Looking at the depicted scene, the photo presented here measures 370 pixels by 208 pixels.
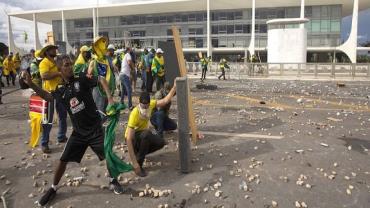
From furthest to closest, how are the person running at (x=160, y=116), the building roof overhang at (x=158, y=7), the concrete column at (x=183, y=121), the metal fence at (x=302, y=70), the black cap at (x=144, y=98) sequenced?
the building roof overhang at (x=158, y=7)
the metal fence at (x=302, y=70)
the person running at (x=160, y=116)
the concrete column at (x=183, y=121)
the black cap at (x=144, y=98)

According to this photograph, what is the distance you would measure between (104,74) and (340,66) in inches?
877

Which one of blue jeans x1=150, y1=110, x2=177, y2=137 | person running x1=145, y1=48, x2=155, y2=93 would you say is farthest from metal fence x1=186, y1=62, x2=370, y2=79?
blue jeans x1=150, y1=110, x2=177, y2=137

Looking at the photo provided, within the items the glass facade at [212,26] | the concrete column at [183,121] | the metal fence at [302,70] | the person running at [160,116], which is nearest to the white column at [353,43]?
the glass facade at [212,26]

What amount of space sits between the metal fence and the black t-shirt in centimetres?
2337

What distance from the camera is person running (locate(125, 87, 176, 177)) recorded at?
5184mm

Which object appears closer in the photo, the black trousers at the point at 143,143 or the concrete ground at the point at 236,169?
the concrete ground at the point at 236,169

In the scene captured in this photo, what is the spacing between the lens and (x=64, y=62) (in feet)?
15.1

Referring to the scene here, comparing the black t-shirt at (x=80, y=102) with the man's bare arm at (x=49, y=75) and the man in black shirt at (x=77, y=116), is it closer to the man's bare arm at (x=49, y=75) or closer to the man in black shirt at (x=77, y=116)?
the man in black shirt at (x=77, y=116)

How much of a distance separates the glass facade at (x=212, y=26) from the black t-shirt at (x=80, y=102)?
1837 inches

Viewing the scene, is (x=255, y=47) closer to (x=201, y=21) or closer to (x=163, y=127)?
(x=201, y=21)

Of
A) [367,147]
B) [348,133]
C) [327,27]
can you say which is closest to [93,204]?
[367,147]

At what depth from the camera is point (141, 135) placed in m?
5.43

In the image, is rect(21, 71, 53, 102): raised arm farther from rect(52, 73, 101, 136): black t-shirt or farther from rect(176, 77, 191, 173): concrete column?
rect(176, 77, 191, 173): concrete column

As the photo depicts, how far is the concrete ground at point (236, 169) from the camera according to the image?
15.0ft
